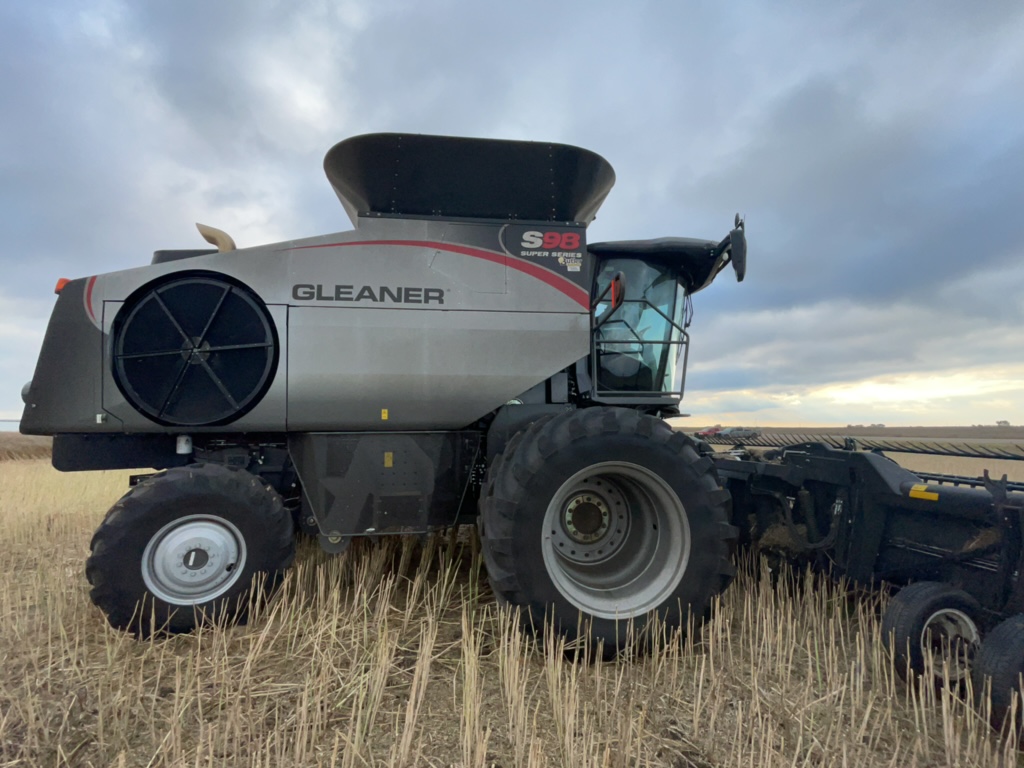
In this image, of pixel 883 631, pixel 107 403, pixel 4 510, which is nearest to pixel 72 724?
pixel 107 403

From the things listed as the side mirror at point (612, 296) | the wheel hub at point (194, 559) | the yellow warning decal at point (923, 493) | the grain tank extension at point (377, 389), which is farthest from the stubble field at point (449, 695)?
the side mirror at point (612, 296)

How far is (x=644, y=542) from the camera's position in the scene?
3.62m

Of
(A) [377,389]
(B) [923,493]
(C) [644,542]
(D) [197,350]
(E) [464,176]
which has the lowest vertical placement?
(C) [644,542]

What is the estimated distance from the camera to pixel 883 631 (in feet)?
9.68

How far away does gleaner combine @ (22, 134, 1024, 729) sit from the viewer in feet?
10.7

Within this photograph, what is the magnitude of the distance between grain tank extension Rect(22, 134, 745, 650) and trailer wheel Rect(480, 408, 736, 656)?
0.02 metres

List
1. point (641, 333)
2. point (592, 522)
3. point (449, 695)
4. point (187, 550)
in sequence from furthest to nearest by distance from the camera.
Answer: point (641, 333), point (592, 522), point (187, 550), point (449, 695)

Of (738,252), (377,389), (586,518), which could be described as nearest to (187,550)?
(377,389)

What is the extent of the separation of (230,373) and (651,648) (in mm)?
2939

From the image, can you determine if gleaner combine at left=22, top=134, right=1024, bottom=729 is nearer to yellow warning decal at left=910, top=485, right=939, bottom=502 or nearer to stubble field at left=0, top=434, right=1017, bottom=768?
yellow warning decal at left=910, top=485, right=939, bottom=502

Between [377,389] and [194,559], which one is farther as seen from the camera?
[377,389]

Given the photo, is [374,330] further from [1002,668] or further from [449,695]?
[1002,668]

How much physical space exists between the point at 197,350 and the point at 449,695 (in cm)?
247

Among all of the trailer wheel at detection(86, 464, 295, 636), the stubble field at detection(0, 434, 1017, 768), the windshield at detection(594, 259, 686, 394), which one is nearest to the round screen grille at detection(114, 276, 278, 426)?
the trailer wheel at detection(86, 464, 295, 636)
